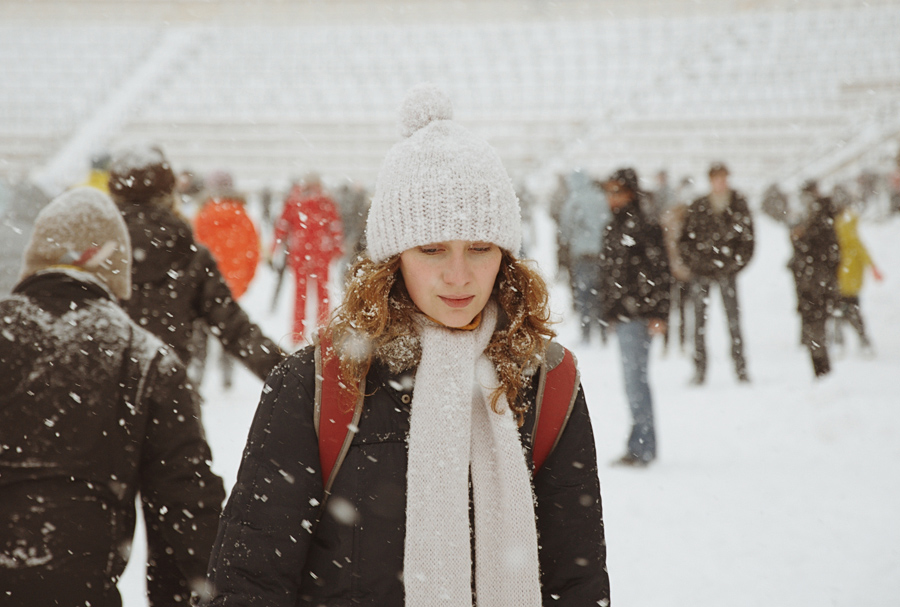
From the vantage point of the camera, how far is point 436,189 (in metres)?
1.44

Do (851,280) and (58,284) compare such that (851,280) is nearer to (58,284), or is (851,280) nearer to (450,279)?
(450,279)

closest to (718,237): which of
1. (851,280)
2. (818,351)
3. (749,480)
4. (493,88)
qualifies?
(818,351)

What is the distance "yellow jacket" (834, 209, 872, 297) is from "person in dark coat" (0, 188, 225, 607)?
6.57 metres

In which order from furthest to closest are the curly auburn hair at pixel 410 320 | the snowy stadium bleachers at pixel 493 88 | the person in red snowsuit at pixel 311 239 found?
the snowy stadium bleachers at pixel 493 88
the person in red snowsuit at pixel 311 239
the curly auburn hair at pixel 410 320

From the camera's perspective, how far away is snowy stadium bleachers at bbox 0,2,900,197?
23047mm

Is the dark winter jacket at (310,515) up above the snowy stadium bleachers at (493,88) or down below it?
below

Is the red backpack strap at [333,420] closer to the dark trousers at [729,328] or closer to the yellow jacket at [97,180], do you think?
the yellow jacket at [97,180]

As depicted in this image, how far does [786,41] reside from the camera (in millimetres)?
29234

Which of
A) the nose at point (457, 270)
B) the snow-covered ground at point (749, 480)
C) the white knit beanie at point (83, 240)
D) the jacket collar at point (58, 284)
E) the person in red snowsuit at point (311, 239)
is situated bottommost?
the snow-covered ground at point (749, 480)

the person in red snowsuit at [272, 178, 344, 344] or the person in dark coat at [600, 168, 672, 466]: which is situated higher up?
the person in red snowsuit at [272, 178, 344, 344]

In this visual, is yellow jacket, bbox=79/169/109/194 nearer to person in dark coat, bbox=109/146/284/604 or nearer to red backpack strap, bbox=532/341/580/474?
person in dark coat, bbox=109/146/284/604

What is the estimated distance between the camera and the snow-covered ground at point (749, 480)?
9.76 feet

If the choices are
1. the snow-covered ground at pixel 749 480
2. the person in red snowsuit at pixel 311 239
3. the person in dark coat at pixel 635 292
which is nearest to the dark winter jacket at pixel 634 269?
the person in dark coat at pixel 635 292

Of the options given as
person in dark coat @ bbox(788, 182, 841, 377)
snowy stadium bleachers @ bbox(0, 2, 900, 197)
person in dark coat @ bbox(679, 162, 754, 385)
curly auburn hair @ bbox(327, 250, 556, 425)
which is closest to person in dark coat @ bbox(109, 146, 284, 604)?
curly auburn hair @ bbox(327, 250, 556, 425)
